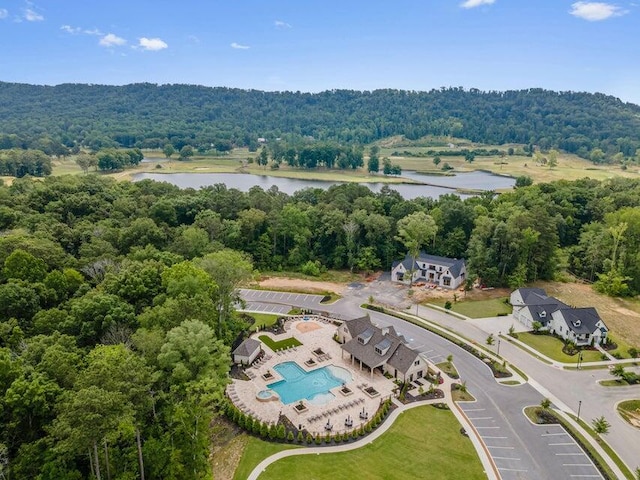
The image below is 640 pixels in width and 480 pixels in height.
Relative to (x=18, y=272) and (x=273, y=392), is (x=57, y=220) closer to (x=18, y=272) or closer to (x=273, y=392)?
(x=18, y=272)

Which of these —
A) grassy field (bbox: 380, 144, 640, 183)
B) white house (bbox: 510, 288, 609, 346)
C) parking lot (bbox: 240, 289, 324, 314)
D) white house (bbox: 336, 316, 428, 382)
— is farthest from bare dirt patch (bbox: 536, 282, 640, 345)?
grassy field (bbox: 380, 144, 640, 183)

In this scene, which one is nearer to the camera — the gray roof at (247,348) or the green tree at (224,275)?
the gray roof at (247,348)

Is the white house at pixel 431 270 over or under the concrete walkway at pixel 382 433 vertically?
over

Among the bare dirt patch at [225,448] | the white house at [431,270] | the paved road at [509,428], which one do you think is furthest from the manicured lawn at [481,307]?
the bare dirt patch at [225,448]

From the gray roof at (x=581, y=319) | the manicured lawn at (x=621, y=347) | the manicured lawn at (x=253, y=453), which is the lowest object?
the manicured lawn at (x=253, y=453)

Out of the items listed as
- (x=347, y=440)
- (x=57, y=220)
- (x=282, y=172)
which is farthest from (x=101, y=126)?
(x=347, y=440)

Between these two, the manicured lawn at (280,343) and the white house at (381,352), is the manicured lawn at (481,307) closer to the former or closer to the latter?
the white house at (381,352)

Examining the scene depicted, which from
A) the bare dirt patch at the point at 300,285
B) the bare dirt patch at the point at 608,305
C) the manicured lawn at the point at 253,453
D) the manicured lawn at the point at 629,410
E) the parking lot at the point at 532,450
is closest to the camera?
the manicured lawn at the point at 253,453

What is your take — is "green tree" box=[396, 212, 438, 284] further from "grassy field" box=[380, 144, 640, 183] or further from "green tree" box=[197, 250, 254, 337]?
"grassy field" box=[380, 144, 640, 183]

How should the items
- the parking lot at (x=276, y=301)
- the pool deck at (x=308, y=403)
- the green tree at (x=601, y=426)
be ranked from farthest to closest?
1. the parking lot at (x=276, y=301)
2. the pool deck at (x=308, y=403)
3. the green tree at (x=601, y=426)
